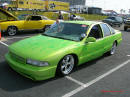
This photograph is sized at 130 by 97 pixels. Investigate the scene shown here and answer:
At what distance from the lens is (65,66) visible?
4355mm

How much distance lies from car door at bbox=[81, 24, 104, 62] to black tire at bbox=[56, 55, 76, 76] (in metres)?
0.43

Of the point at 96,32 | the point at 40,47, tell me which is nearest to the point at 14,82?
the point at 40,47

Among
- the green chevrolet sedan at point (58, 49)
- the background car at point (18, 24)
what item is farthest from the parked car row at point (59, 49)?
the background car at point (18, 24)

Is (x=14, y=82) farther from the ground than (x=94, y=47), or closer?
closer

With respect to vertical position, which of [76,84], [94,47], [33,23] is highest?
[33,23]

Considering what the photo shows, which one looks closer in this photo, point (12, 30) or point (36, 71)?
point (36, 71)

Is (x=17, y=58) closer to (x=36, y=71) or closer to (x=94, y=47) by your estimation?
(x=36, y=71)

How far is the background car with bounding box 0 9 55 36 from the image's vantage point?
9.73 m

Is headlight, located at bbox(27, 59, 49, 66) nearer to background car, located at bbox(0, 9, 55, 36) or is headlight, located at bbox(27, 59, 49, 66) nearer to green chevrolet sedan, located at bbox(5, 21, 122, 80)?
green chevrolet sedan, located at bbox(5, 21, 122, 80)

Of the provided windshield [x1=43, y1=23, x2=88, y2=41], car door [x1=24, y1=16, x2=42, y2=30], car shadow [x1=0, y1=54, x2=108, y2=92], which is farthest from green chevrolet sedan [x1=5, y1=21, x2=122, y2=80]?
car door [x1=24, y1=16, x2=42, y2=30]

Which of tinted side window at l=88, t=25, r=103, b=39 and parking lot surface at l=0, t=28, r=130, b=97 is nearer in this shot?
parking lot surface at l=0, t=28, r=130, b=97

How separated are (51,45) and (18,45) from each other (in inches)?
36.4

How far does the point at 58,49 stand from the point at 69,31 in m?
1.24

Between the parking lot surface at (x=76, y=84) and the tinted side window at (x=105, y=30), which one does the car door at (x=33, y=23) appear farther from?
the tinted side window at (x=105, y=30)
